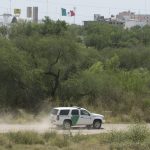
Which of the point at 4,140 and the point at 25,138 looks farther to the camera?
the point at 25,138

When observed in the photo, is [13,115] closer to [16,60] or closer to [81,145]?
[16,60]

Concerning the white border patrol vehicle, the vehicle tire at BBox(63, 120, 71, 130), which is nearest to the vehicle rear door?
the white border patrol vehicle

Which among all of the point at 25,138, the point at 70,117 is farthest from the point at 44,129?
the point at 25,138

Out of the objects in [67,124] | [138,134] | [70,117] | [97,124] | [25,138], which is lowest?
[97,124]

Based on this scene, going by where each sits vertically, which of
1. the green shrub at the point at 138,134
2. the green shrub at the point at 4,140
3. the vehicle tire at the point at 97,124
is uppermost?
the green shrub at the point at 138,134

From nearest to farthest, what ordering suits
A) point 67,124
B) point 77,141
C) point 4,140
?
point 4,140 < point 77,141 < point 67,124

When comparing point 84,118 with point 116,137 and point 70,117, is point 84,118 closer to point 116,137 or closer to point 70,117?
point 70,117

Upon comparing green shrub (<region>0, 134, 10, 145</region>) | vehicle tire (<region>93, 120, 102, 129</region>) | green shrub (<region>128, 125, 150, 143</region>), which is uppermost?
green shrub (<region>128, 125, 150, 143</region>)

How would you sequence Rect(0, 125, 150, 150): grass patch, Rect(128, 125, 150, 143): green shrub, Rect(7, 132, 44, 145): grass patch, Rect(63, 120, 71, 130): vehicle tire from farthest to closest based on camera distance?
Rect(63, 120, 71, 130): vehicle tire, Rect(7, 132, 44, 145): grass patch, Rect(128, 125, 150, 143): green shrub, Rect(0, 125, 150, 150): grass patch

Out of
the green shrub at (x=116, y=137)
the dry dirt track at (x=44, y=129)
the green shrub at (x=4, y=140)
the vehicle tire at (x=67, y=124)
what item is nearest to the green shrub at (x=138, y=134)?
the green shrub at (x=116, y=137)

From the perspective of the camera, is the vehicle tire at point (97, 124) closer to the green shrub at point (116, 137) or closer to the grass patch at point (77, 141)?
the grass patch at point (77, 141)

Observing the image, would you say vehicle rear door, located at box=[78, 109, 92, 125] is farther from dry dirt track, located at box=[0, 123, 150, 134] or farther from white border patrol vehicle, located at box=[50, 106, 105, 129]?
dry dirt track, located at box=[0, 123, 150, 134]

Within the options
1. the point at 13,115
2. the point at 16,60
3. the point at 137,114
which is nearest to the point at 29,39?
the point at 16,60

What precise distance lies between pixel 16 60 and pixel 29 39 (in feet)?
16.8
